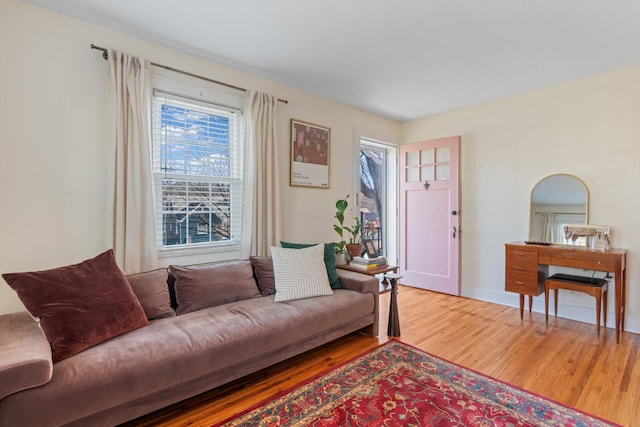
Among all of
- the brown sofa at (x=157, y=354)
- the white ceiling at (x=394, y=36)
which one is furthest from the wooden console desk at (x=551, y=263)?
the brown sofa at (x=157, y=354)

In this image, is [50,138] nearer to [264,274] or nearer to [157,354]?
[157,354]

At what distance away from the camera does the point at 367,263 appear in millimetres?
3166

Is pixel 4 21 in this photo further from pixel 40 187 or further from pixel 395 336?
pixel 395 336

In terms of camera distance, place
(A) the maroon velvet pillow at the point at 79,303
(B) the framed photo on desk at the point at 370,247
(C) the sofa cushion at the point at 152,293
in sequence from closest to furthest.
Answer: (A) the maroon velvet pillow at the point at 79,303 → (C) the sofa cushion at the point at 152,293 → (B) the framed photo on desk at the point at 370,247

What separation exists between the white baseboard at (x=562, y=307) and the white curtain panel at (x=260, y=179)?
9.17 feet

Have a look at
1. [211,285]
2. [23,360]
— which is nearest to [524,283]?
[211,285]

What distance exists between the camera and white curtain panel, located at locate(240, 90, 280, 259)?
9.74 feet

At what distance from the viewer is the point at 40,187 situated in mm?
2057

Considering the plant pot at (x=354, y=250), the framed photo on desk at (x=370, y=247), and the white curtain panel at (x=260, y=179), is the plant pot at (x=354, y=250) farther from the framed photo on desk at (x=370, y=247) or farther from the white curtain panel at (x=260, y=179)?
the white curtain panel at (x=260, y=179)

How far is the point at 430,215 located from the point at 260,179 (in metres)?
2.63

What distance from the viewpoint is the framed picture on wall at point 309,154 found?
3.44 metres

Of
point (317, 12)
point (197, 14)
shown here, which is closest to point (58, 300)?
point (197, 14)

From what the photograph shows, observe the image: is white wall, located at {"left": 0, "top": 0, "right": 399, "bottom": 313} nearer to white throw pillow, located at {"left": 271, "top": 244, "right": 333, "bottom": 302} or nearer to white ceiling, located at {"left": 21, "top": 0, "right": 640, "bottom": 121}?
white ceiling, located at {"left": 21, "top": 0, "right": 640, "bottom": 121}

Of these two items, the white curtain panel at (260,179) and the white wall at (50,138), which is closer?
the white wall at (50,138)
